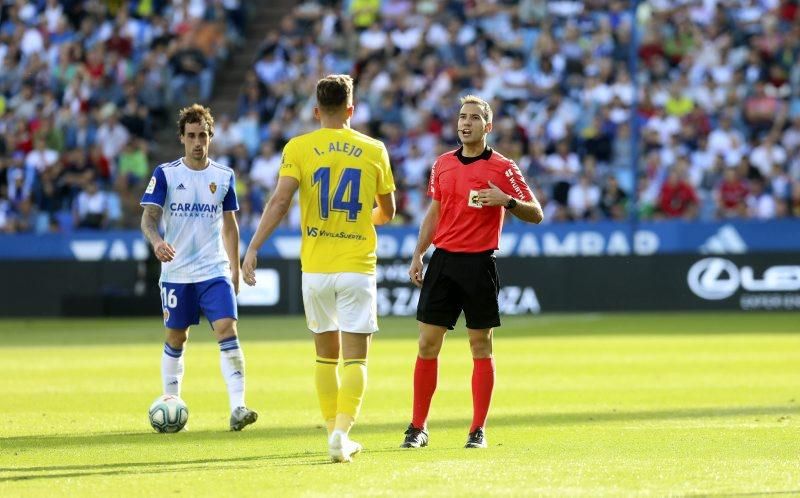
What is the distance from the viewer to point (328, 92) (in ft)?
29.4

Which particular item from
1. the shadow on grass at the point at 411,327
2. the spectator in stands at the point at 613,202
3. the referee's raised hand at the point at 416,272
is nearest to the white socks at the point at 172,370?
the referee's raised hand at the point at 416,272

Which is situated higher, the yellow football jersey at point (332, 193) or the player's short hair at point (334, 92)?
the player's short hair at point (334, 92)

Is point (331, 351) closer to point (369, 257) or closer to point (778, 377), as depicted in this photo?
point (369, 257)

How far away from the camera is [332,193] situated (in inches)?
355

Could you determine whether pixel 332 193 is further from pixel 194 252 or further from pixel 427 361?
pixel 194 252

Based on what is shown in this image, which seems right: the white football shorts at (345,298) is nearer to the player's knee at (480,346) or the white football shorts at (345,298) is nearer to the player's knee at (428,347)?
the player's knee at (428,347)

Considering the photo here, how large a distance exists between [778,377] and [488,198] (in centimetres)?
668

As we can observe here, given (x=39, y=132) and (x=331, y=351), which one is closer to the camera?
(x=331, y=351)

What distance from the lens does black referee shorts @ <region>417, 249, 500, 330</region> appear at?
9.89 metres

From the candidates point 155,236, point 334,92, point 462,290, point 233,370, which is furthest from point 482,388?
point 155,236

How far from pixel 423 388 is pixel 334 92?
7.11 feet

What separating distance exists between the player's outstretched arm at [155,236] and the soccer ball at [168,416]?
1048 mm

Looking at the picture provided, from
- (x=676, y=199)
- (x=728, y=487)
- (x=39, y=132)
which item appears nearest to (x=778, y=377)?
(x=728, y=487)

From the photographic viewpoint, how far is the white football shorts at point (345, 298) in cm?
898
